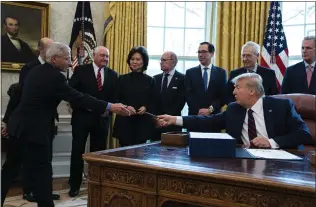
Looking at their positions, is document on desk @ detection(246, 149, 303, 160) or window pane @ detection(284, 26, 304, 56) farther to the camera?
window pane @ detection(284, 26, 304, 56)

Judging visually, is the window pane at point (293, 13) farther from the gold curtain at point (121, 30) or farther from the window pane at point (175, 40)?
the gold curtain at point (121, 30)

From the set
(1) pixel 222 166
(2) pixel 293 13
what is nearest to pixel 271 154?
(1) pixel 222 166

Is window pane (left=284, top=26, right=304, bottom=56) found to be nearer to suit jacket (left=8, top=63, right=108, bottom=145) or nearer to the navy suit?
the navy suit

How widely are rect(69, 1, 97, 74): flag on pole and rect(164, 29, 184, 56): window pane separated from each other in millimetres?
1443

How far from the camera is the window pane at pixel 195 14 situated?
19.5ft

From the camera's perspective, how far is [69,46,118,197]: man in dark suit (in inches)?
152

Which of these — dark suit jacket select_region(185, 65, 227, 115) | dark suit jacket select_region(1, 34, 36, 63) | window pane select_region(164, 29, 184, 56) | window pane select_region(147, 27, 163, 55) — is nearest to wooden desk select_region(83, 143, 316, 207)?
dark suit jacket select_region(185, 65, 227, 115)

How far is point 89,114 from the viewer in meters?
3.85

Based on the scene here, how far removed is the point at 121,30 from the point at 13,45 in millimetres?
1540

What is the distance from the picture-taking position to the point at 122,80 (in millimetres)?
3857

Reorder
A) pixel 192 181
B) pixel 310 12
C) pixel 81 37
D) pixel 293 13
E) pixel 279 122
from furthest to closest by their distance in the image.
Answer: pixel 293 13
pixel 310 12
pixel 81 37
pixel 279 122
pixel 192 181

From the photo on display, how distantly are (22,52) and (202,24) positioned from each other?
2839 mm

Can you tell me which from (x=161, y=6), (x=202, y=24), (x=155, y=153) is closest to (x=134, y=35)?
(x=161, y=6)

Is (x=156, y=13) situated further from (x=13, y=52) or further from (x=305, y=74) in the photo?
(x=305, y=74)
